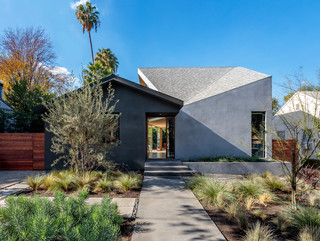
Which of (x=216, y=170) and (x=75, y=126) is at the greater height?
(x=75, y=126)

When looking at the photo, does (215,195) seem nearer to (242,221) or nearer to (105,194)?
(242,221)

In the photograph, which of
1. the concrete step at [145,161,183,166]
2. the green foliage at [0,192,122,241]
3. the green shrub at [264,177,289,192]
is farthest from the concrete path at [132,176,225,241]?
the green shrub at [264,177,289,192]

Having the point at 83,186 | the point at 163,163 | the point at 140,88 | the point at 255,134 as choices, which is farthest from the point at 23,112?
the point at 255,134

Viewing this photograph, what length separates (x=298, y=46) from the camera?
37.0 feet

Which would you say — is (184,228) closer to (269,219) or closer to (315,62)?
(269,219)

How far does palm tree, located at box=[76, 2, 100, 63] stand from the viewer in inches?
902

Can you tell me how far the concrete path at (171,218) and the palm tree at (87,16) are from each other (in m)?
25.8

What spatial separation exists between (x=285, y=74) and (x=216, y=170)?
18.1 ft

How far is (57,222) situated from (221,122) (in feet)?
29.9

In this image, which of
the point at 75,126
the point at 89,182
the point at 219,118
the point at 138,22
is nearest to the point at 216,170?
the point at 219,118

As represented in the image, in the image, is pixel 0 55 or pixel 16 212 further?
pixel 0 55

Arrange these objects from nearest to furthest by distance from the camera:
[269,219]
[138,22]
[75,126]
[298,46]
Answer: [269,219]
[75,126]
[298,46]
[138,22]

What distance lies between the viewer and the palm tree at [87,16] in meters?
22.9

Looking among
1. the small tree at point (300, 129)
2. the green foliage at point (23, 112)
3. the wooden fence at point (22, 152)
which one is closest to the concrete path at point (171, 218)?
the small tree at point (300, 129)
